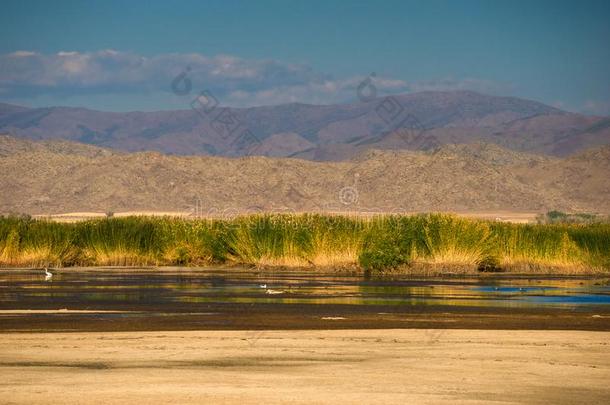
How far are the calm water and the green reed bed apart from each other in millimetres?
1973

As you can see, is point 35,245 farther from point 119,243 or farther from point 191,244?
point 191,244

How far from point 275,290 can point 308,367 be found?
14.4 metres

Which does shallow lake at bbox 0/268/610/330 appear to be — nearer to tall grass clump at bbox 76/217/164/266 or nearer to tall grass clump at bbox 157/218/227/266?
tall grass clump at bbox 76/217/164/266

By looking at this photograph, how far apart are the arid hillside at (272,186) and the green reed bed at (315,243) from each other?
81.9 m

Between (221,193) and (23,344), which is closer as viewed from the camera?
(23,344)

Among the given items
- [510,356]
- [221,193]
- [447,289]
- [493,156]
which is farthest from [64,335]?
[493,156]

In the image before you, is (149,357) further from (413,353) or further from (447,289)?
(447,289)

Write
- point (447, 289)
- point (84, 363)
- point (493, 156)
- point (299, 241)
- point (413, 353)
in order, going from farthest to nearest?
point (493, 156), point (299, 241), point (447, 289), point (413, 353), point (84, 363)

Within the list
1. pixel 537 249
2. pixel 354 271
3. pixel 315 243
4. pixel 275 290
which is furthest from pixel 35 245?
pixel 537 249

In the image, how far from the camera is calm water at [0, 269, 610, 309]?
26312mm

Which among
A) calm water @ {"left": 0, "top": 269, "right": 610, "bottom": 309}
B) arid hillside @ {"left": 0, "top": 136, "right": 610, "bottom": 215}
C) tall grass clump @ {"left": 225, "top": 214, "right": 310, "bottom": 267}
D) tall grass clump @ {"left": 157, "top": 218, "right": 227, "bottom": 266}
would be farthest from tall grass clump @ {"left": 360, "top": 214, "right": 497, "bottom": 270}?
arid hillside @ {"left": 0, "top": 136, "right": 610, "bottom": 215}

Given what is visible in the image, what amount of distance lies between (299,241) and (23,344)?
878 inches

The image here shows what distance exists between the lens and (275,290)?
97.5ft

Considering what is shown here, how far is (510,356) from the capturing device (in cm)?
1658
